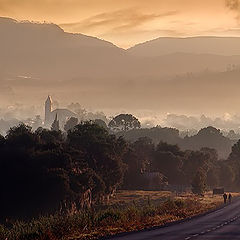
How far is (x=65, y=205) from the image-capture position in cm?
7650

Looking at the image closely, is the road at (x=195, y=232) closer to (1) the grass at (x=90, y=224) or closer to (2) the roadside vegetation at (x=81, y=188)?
(1) the grass at (x=90, y=224)

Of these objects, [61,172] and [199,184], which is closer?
[61,172]

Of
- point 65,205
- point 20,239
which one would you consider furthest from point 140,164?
point 20,239

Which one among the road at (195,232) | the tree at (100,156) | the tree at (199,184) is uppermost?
the tree at (100,156)

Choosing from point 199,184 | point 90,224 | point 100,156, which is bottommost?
point 199,184

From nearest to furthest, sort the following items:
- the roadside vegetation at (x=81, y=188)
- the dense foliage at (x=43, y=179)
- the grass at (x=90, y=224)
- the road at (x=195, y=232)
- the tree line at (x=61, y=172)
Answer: the grass at (x=90, y=224), the road at (x=195, y=232), the roadside vegetation at (x=81, y=188), the dense foliage at (x=43, y=179), the tree line at (x=61, y=172)

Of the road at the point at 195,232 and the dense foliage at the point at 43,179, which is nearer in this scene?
the road at the point at 195,232

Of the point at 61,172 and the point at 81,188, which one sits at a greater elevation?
the point at 61,172

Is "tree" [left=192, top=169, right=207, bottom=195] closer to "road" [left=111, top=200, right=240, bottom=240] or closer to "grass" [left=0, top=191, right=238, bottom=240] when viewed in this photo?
"grass" [left=0, top=191, right=238, bottom=240]

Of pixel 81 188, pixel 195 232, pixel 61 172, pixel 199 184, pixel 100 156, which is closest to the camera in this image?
pixel 195 232

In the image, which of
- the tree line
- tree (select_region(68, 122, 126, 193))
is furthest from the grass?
tree (select_region(68, 122, 126, 193))

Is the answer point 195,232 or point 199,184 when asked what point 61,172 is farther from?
point 199,184

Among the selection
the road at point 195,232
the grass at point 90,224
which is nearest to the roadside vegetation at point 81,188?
the grass at point 90,224

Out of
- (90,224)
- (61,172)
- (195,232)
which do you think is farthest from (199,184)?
(90,224)
